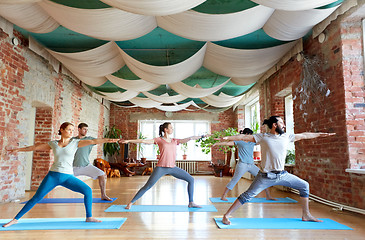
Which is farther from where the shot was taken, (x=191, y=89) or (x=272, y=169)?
(x=191, y=89)

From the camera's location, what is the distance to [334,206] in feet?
13.1

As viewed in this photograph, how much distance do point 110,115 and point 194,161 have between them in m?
4.13

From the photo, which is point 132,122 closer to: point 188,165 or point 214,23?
point 188,165

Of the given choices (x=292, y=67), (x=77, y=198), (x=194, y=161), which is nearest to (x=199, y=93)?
(x=292, y=67)

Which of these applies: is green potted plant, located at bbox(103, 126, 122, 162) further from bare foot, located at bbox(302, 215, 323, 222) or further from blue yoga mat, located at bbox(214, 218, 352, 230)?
bare foot, located at bbox(302, 215, 323, 222)

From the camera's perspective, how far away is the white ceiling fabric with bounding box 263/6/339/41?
3.71 m

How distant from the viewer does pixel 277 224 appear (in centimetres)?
314

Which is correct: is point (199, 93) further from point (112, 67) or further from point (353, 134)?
point (353, 134)

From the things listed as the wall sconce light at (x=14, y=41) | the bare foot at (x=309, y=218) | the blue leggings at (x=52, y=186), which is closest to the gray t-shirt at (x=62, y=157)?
the blue leggings at (x=52, y=186)

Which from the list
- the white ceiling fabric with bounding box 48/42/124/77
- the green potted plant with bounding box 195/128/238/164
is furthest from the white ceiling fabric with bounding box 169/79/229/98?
the green potted plant with bounding box 195/128/238/164

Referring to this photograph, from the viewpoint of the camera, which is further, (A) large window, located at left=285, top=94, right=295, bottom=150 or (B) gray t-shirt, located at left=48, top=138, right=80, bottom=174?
(A) large window, located at left=285, top=94, right=295, bottom=150

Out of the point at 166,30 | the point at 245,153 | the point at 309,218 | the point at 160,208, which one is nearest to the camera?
the point at 309,218

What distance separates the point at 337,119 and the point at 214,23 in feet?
7.53

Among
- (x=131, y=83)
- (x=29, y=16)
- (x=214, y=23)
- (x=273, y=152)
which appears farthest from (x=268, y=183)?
(x=131, y=83)
